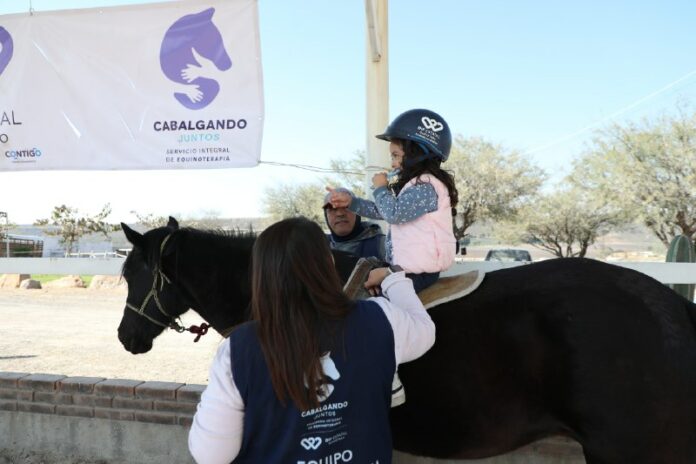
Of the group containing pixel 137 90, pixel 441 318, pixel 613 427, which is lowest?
pixel 613 427

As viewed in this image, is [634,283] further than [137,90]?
No

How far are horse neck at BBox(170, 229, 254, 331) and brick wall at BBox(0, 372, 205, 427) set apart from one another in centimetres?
116

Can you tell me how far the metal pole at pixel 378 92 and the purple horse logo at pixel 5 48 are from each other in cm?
322

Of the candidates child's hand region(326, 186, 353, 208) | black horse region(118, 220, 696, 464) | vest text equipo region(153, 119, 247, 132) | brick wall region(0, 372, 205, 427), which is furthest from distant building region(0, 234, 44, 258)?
black horse region(118, 220, 696, 464)

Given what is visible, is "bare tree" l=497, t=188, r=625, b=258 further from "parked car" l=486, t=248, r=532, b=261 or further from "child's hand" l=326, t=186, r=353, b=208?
"child's hand" l=326, t=186, r=353, b=208

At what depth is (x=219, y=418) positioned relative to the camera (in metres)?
1.36

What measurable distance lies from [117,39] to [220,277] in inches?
109

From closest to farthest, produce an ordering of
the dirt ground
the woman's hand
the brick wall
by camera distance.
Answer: the woman's hand
the brick wall
the dirt ground

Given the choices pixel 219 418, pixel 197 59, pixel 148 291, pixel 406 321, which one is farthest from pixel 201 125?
pixel 219 418

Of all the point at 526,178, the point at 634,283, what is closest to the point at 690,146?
the point at 526,178

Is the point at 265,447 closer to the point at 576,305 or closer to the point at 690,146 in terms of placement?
the point at 576,305

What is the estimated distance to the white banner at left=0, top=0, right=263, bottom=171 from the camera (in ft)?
13.5

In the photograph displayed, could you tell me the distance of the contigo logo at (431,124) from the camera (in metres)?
2.53

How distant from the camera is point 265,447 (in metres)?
1.41
